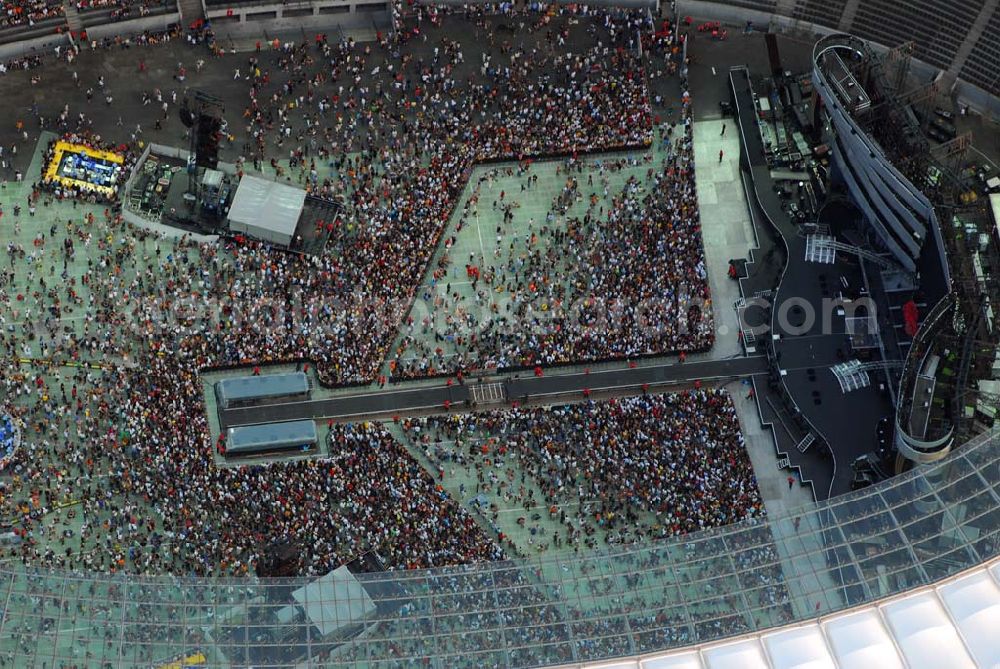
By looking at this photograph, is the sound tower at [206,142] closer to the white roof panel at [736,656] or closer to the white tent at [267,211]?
the white tent at [267,211]

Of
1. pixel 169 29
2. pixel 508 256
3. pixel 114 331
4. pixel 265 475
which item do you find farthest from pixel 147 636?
pixel 169 29

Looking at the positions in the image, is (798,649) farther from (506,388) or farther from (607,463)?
(506,388)

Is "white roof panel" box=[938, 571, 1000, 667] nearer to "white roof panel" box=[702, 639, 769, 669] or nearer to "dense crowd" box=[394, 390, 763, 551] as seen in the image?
"white roof panel" box=[702, 639, 769, 669]

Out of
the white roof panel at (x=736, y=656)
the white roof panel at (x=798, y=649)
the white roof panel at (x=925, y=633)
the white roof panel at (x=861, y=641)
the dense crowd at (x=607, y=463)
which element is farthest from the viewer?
the dense crowd at (x=607, y=463)

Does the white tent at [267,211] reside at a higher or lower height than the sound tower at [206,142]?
lower

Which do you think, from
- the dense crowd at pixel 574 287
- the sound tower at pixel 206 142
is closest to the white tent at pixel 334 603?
the dense crowd at pixel 574 287

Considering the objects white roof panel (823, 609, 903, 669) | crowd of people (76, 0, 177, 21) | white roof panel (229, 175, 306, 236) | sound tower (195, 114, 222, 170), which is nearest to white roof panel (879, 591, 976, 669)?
white roof panel (823, 609, 903, 669)
